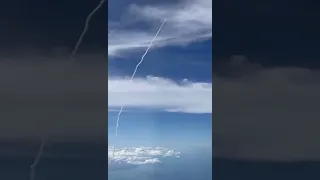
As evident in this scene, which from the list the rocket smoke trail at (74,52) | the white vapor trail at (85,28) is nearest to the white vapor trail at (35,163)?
the rocket smoke trail at (74,52)

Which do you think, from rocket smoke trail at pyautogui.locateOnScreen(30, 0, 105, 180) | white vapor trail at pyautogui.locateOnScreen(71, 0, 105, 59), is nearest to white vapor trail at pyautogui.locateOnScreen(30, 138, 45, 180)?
rocket smoke trail at pyautogui.locateOnScreen(30, 0, 105, 180)

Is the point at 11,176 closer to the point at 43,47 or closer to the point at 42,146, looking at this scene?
the point at 42,146

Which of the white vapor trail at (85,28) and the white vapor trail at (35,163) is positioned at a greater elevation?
the white vapor trail at (85,28)

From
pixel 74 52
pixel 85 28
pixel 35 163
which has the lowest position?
pixel 35 163

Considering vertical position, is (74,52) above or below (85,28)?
below

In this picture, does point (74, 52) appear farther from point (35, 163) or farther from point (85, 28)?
point (35, 163)

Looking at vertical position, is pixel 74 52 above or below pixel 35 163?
above

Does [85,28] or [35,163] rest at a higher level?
[85,28]

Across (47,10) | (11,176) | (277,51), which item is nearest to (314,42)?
(277,51)

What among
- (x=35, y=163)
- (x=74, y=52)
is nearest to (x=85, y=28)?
(x=74, y=52)

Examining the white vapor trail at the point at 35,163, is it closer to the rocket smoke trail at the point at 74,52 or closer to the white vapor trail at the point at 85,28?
the rocket smoke trail at the point at 74,52

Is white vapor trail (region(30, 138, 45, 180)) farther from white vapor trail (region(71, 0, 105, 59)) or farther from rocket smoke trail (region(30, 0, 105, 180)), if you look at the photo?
white vapor trail (region(71, 0, 105, 59))
